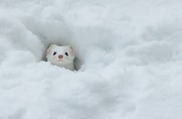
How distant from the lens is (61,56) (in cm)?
174

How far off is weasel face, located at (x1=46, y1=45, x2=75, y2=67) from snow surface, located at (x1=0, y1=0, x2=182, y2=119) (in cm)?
4

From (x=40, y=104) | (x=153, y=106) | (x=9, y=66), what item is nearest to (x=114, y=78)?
(x=153, y=106)

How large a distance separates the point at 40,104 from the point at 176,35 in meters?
0.69

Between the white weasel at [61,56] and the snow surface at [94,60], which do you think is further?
the white weasel at [61,56]

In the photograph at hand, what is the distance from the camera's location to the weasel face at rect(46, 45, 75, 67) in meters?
1.75

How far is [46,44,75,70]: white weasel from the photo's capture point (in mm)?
1755

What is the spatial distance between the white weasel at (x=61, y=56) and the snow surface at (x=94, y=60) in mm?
40

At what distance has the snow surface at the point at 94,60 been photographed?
1359mm

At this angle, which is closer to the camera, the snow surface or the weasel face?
the snow surface

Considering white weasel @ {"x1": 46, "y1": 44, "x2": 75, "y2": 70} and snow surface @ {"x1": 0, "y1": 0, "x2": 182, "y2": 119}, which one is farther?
white weasel @ {"x1": 46, "y1": 44, "x2": 75, "y2": 70}

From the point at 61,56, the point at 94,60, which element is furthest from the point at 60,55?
the point at 94,60

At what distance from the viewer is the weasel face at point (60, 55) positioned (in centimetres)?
175

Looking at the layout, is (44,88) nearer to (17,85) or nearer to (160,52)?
(17,85)

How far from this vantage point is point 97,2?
76.0 inches
